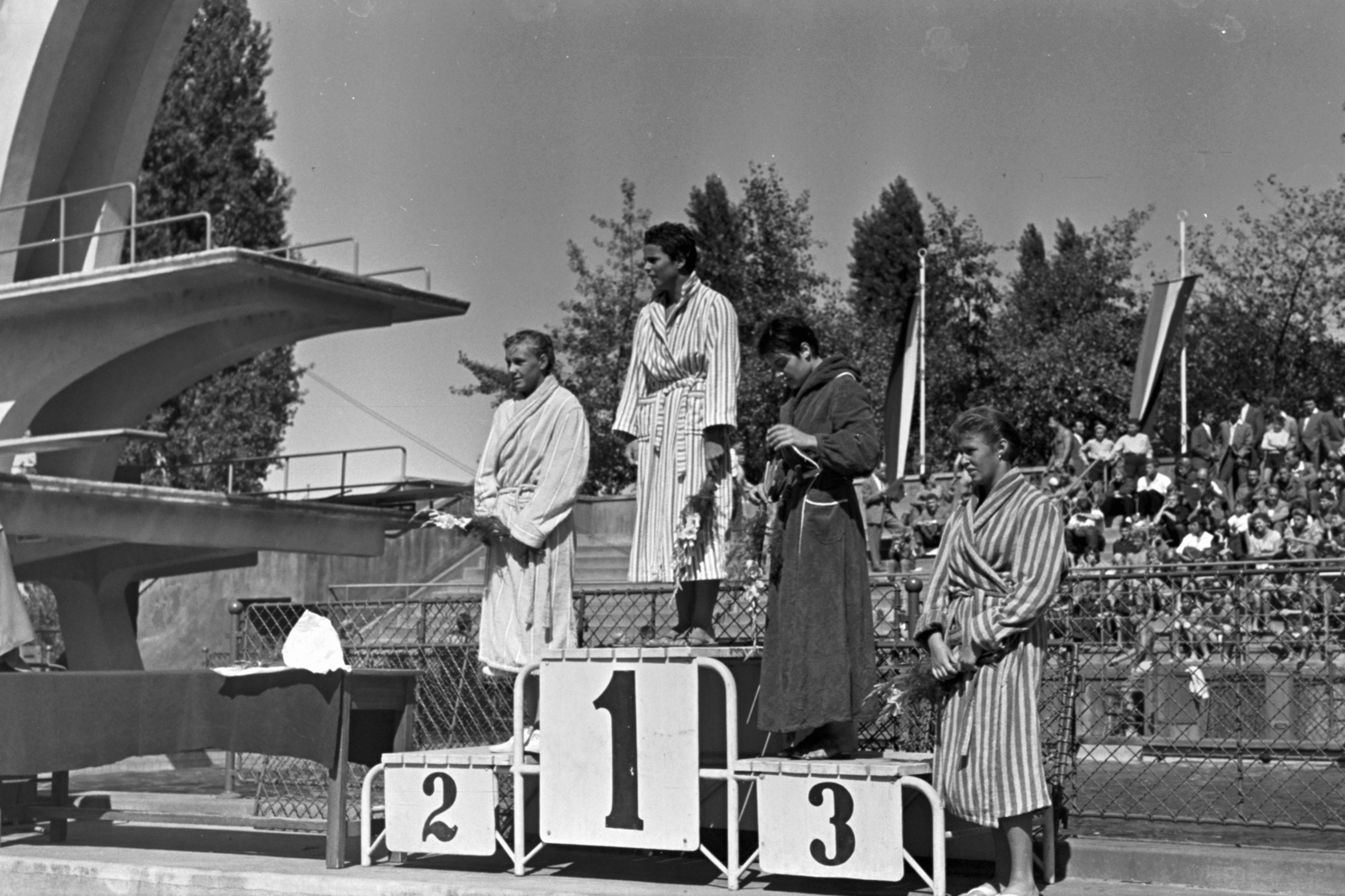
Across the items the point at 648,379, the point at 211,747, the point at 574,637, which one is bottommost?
Answer: the point at 211,747

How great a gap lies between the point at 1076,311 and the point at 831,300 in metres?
10.00

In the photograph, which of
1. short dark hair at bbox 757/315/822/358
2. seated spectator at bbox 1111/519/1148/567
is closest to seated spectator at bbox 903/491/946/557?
seated spectator at bbox 1111/519/1148/567

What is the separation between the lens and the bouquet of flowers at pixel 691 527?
8.05 m

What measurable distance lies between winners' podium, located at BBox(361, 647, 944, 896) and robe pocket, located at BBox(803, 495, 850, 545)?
72 cm

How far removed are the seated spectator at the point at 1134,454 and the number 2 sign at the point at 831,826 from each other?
18.9m

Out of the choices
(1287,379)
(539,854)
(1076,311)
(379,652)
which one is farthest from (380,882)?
(1076,311)

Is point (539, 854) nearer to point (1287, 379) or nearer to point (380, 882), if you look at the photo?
point (380, 882)

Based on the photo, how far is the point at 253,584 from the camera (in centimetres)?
3497

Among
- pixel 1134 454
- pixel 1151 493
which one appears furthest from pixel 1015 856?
pixel 1134 454

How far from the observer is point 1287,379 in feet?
130

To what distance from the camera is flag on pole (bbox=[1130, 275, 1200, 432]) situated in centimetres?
2645

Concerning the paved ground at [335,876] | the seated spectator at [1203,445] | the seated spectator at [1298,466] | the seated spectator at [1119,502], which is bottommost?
the paved ground at [335,876]

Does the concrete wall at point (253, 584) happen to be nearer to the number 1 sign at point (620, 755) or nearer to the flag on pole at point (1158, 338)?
the flag on pole at point (1158, 338)

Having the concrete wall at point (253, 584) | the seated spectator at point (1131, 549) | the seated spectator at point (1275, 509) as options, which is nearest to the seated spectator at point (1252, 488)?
the seated spectator at point (1275, 509)
